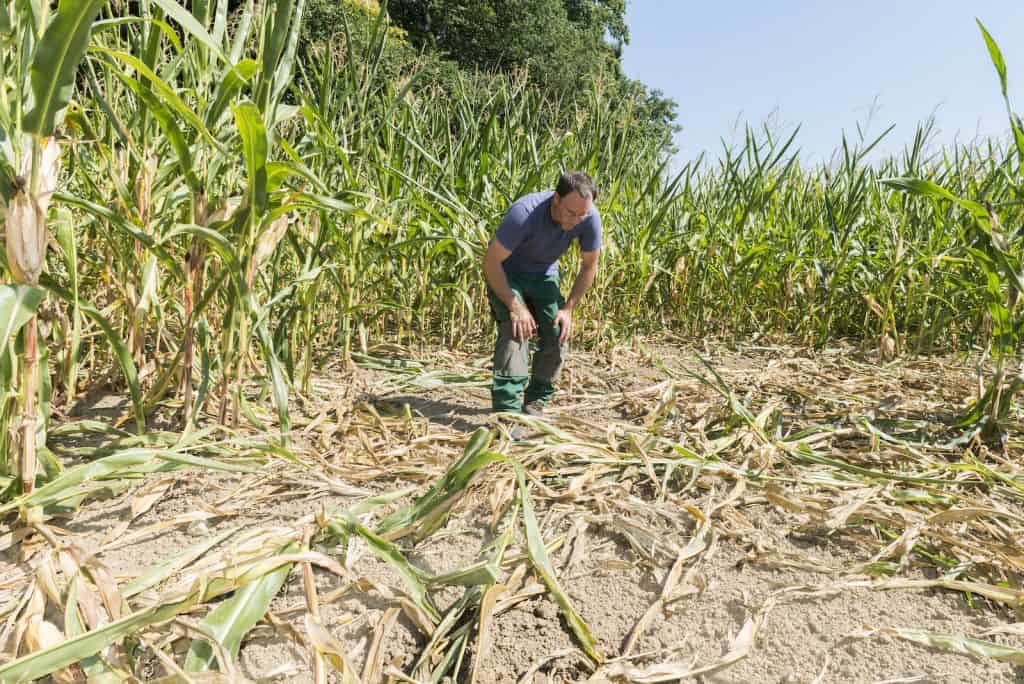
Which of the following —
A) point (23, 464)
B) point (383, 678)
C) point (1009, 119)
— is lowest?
point (383, 678)

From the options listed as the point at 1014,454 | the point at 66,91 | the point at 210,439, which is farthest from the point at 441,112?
the point at 1014,454

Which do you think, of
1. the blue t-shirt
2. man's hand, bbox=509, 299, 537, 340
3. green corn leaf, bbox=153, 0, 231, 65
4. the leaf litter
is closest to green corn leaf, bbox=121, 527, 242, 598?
the leaf litter

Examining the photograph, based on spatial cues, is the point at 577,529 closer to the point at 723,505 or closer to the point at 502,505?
the point at 502,505

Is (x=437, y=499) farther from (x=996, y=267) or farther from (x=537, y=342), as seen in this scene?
(x=996, y=267)

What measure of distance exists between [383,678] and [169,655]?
320 millimetres

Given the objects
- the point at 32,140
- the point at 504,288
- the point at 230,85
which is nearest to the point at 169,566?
the point at 32,140

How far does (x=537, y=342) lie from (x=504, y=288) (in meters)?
0.44

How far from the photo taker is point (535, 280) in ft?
8.38

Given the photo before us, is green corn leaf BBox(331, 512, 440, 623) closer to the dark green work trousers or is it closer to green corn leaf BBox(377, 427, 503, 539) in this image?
green corn leaf BBox(377, 427, 503, 539)

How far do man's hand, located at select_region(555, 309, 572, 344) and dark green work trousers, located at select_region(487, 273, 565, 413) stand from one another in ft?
0.10

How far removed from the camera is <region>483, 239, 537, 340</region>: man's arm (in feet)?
7.55

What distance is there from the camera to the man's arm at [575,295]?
2502mm

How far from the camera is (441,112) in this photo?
10.7ft

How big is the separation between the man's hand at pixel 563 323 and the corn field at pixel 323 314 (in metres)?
0.45
